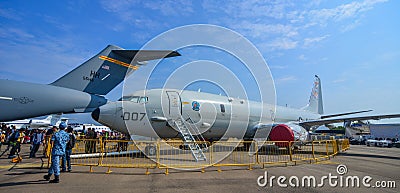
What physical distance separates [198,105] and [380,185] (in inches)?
344

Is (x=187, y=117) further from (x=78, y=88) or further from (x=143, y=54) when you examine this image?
(x=78, y=88)

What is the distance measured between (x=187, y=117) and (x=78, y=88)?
547 centimetres

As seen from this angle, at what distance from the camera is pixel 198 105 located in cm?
1339

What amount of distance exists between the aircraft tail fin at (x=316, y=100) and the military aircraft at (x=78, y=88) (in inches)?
999

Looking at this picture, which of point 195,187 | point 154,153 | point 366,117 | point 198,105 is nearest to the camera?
point 195,187

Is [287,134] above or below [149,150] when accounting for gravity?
above

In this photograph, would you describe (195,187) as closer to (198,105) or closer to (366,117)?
(198,105)

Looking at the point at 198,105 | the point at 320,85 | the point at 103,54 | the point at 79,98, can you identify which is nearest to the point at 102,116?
the point at 79,98

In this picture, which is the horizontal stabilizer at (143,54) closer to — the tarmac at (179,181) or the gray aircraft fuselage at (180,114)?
the gray aircraft fuselage at (180,114)

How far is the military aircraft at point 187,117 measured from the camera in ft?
35.1

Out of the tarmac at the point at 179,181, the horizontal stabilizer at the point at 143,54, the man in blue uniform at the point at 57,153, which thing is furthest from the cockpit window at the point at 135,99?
the man in blue uniform at the point at 57,153

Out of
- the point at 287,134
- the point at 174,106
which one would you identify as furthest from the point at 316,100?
the point at 174,106

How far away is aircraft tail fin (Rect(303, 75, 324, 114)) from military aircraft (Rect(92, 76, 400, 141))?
13722 mm

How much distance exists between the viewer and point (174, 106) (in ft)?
40.2
